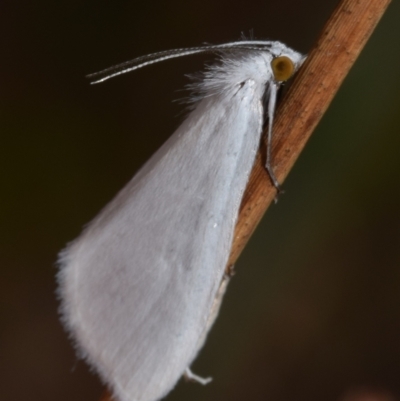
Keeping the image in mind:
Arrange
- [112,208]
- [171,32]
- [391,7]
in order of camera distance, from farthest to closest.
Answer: [171,32] < [391,7] < [112,208]

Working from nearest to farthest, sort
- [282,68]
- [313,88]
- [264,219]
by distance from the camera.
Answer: [313,88] < [282,68] < [264,219]

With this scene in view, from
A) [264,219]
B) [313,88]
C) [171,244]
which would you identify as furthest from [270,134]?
[264,219]

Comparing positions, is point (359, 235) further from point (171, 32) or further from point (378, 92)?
point (171, 32)

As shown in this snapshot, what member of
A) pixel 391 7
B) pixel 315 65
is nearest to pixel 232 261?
pixel 315 65

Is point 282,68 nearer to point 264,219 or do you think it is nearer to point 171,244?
point 171,244

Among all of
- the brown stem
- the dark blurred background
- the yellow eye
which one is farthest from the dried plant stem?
the dark blurred background

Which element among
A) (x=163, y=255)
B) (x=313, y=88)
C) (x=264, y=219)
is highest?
(x=313, y=88)

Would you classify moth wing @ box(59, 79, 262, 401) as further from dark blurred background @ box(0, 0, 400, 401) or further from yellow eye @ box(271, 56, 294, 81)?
dark blurred background @ box(0, 0, 400, 401)

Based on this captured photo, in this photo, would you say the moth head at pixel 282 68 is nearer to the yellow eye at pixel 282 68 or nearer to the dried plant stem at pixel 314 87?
the yellow eye at pixel 282 68
